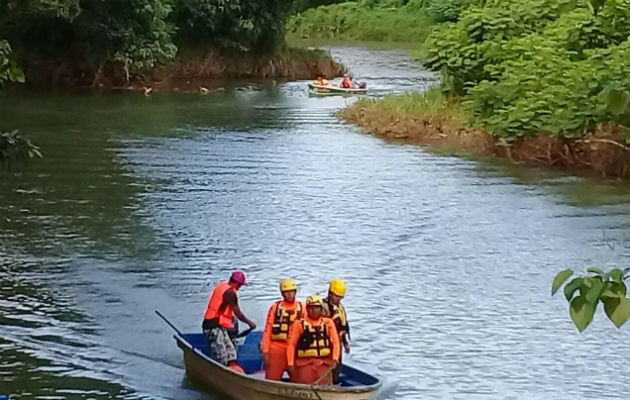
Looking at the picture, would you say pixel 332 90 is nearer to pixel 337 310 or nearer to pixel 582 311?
pixel 337 310

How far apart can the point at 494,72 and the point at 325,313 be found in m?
18.2

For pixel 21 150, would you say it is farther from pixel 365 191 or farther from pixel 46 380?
pixel 365 191

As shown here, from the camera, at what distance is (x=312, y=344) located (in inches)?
392

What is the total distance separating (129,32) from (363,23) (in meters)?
28.0

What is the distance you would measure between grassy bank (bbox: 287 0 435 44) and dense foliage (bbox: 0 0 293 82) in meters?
18.3

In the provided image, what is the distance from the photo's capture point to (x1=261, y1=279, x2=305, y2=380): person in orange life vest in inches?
400

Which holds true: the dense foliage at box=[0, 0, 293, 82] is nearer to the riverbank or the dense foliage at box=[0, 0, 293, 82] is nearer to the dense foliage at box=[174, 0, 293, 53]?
the dense foliage at box=[174, 0, 293, 53]

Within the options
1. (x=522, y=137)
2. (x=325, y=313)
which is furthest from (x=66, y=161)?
(x=325, y=313)

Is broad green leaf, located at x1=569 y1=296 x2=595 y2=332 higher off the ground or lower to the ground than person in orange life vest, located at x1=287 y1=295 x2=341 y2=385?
higher

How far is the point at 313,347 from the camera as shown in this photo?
9969 mm

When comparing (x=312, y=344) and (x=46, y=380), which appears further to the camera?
(x=46, y=380)

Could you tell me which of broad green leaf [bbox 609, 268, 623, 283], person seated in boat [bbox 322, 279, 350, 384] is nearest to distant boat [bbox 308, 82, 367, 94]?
person seated in boat [bbox 322, 279, 350, 384]

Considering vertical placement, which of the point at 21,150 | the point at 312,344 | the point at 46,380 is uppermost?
the point at 21,150

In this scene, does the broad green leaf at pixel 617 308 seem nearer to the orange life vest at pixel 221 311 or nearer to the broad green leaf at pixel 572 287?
the broad green leaf at pixel 572 287
